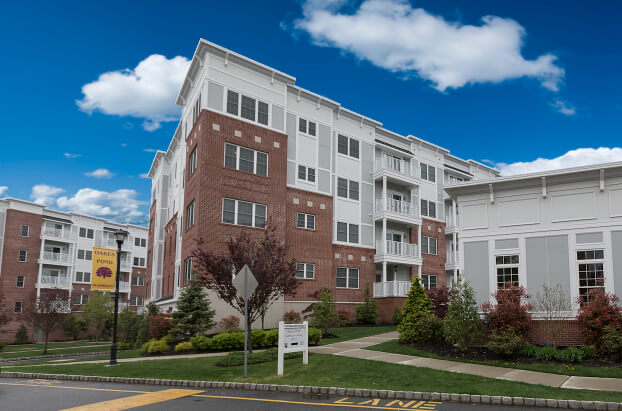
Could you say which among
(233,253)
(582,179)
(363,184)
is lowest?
(233,253)

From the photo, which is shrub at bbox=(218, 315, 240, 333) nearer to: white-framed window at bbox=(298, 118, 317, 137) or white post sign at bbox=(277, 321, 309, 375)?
white post sign at bbox=(277, 321, 309, 375)

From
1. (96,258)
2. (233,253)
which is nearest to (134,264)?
(96,258)

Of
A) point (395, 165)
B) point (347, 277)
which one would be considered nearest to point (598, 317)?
point (347, 277)

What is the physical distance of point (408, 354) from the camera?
16984mm

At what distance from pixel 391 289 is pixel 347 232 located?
5.15 m

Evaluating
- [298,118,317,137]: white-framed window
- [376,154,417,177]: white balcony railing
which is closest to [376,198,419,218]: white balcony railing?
[376,154,417,177]: white balcony railing

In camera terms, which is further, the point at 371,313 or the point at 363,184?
the point at 363,184

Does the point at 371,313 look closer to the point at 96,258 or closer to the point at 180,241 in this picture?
the point at 180,241

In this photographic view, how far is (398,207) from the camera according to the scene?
38750 mm

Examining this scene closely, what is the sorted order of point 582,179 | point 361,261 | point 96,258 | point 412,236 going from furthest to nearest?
point 96,258 < point 412,236 < point 361,261 < point 582,179

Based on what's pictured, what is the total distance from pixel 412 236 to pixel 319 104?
43.9 ft

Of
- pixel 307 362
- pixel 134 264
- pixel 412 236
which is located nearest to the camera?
pixel 307 362

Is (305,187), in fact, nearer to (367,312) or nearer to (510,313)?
(367,312)

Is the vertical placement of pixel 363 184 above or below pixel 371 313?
Answer: above
